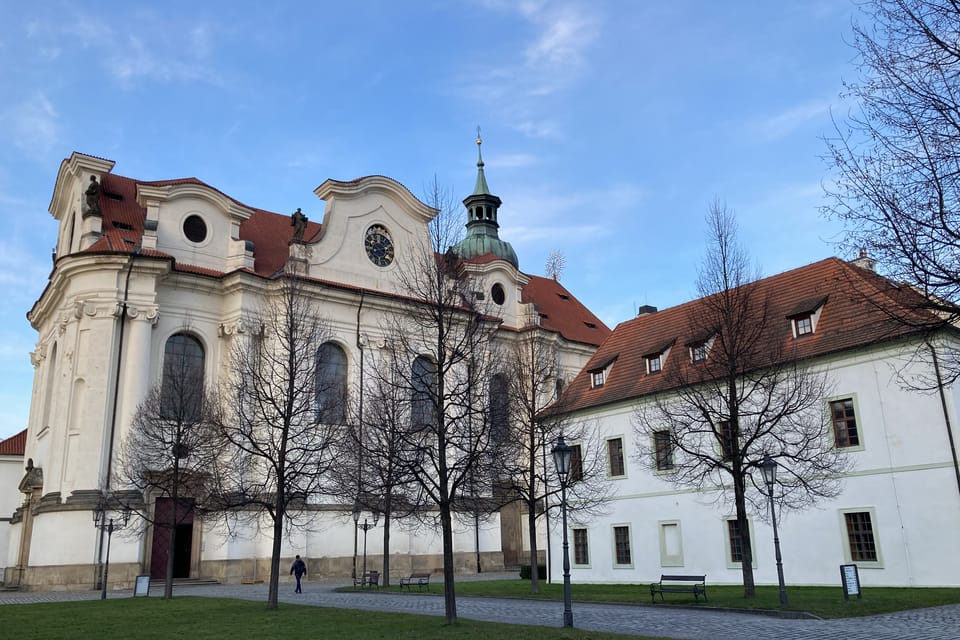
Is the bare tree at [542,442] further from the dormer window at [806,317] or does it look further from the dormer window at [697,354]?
the dormer window at [806,317]

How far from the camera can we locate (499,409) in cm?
2161

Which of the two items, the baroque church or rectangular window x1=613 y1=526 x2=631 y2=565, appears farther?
the baroque church

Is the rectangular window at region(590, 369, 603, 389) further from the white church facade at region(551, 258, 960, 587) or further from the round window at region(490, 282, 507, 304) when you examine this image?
the round window at region(490, 282, 507, 304)

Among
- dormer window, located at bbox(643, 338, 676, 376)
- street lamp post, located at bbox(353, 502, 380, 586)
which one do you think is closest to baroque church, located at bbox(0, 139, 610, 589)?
street lamp post, located at bbox(353, 502, 380, 586)

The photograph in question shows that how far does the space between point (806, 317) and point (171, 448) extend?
2428cm

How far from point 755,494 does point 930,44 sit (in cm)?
1983

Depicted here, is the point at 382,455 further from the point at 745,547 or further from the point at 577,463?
the point at 577,463

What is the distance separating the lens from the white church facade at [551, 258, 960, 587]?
74.9 ft

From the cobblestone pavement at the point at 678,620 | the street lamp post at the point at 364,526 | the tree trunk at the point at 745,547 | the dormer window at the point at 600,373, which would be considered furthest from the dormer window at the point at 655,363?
the street lamp post at the point at 364,526

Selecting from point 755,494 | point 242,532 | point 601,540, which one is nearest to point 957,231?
point 755,494

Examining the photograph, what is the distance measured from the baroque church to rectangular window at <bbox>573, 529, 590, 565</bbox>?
309 inches

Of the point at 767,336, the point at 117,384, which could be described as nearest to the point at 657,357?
the point at 767,336

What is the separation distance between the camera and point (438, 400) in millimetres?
18188

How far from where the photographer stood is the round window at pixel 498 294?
52.4m
